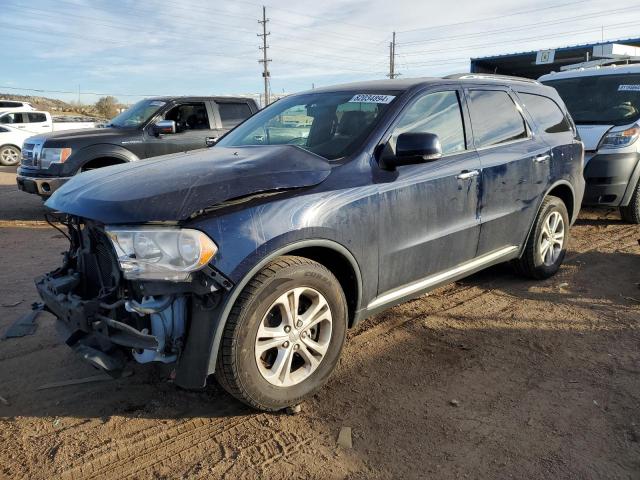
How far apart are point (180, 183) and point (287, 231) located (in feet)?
1.99

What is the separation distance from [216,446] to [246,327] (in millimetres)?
637

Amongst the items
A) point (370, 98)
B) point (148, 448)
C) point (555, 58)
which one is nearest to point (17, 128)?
point (555, 58)

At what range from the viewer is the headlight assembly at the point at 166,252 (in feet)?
8.16

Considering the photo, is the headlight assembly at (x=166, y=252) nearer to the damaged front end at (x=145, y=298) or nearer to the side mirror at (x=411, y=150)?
the damaged front end at (x=145, y=298)

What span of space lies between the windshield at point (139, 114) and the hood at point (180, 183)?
5.54 m

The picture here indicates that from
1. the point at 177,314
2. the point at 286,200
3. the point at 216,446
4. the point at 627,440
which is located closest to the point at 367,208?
the point at 286,200

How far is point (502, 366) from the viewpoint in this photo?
3424 mm

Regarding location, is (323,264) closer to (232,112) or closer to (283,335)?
(283,335)

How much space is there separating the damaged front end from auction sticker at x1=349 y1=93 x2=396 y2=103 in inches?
67.8

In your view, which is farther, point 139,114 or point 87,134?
point 139,114

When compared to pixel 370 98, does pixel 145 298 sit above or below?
below

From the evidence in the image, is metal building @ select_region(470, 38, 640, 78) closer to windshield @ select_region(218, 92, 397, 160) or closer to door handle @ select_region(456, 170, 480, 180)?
door handle @ select_region(456, 170, 480, 180)

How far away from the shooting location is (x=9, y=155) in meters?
17.9

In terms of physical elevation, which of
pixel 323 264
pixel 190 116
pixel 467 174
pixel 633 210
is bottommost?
pixel 633 210
